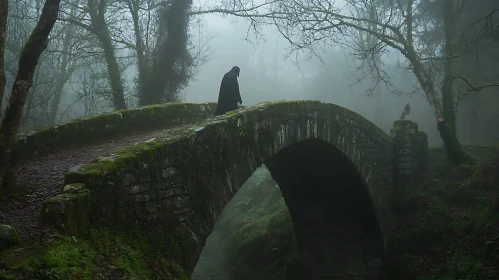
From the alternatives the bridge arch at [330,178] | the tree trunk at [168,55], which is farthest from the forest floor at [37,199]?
the tree trunk at [168,55]

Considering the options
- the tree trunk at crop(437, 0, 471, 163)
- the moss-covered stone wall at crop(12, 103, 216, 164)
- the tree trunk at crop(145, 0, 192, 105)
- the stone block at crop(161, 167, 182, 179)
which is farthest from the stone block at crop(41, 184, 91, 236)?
the tree trunk at crop(437, 0, 471, 163)

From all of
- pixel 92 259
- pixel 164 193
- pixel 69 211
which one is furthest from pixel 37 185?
pixel 92 259

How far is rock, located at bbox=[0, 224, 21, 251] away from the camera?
11.3 ft

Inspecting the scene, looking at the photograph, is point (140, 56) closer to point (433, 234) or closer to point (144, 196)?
point (144, 196)

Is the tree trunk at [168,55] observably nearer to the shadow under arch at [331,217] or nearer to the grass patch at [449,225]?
the shadow under arch at [331,217]

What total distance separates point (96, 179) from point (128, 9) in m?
12.8

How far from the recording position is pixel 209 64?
57.0 metres

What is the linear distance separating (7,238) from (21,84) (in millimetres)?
2076

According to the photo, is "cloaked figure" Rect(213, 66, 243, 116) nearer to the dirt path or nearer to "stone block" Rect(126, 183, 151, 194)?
the dirt path

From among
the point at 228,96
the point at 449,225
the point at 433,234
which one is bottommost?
the point at 433,234

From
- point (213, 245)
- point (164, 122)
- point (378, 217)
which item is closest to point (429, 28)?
point (378, 217)

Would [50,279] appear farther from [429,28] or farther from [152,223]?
[429,28]

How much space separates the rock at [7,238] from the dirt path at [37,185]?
0.44ft

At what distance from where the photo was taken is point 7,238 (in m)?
3.51
